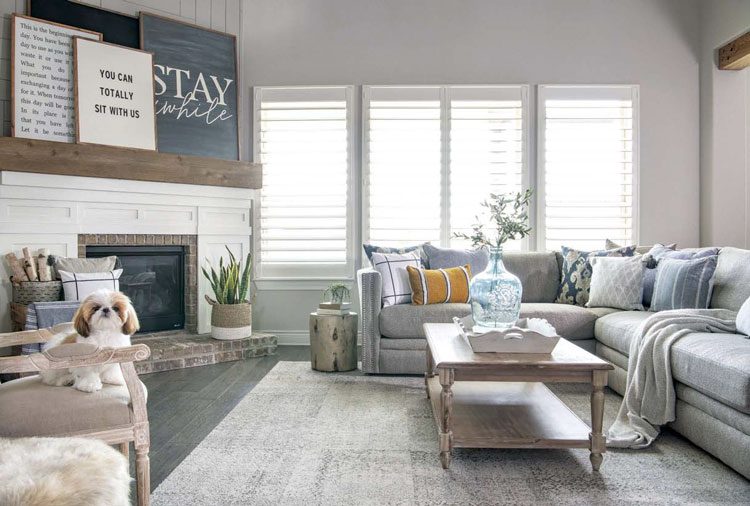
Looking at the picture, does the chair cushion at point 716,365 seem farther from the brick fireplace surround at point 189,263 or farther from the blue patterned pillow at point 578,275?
the brick fireplace surround at point 189,263

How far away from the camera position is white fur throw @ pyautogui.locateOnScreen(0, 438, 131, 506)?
1.24 meters

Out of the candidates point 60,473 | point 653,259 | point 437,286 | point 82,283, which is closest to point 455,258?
point 437,286

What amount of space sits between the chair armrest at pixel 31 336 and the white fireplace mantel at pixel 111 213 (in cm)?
212

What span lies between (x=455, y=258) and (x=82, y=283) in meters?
2.64

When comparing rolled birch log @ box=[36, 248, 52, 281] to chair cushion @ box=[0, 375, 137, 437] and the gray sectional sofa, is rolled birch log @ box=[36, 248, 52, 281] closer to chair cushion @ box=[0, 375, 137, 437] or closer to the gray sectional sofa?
the gray sectional sofa

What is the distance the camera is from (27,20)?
14.4ft

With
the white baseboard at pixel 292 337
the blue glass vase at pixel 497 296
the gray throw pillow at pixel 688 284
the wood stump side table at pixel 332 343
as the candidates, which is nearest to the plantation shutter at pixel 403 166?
the white baseboard at pixel 292 337

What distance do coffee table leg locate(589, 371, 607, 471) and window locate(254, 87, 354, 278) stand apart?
3326mm

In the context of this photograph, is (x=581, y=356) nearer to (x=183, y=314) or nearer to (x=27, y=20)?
(x=183, y=314)

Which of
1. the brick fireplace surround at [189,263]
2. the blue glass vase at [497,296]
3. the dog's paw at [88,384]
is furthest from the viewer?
the brick fireplace surround at [189,263]

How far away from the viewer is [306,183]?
5602mm

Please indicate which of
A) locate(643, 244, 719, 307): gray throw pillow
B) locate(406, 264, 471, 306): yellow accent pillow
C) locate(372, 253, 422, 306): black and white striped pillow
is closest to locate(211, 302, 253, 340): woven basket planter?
locate(372, 253, 422, 306): black and white striped pillow

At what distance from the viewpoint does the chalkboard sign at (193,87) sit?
5059 mm

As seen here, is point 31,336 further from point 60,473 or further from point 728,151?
point 728,151
